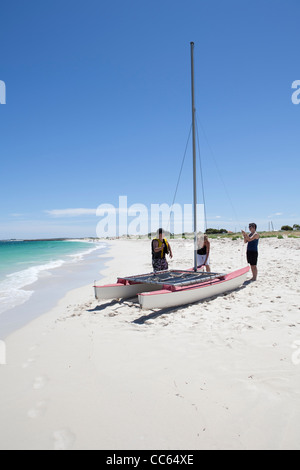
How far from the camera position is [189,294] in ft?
23.5

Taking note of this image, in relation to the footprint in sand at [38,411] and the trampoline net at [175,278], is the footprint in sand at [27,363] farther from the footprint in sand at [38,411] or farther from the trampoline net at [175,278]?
the trampoline net at [175,278]

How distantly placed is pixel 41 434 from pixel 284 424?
102 inches

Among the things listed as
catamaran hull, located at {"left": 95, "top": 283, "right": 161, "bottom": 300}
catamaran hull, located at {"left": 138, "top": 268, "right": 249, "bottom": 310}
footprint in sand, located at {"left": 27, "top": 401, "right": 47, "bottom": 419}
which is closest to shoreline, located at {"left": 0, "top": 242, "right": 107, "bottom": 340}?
catamaran hull, located at {"left": 95, "top": 283, "right": 161, "bottom": 300}

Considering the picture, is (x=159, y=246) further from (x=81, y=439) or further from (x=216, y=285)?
(x=81, y=439)

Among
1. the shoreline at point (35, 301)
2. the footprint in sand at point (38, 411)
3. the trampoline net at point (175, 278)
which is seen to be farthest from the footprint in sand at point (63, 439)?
the trampoline net at point (175, 278)

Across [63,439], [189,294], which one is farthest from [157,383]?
[189,294]

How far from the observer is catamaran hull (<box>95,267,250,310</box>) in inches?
252

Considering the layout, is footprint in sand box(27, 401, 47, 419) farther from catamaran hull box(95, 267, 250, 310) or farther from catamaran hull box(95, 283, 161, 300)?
catamaran hull box(95, 283, 161, 300)

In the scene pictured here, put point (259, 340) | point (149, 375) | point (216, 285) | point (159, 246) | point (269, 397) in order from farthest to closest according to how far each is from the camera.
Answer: point (159, 246), point (216, 285), point (259, 340), point (149, 375), point (269, 397)

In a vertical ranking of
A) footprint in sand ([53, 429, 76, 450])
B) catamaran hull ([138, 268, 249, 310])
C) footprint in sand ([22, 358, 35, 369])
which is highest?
catamaran hull ([138, 268, 249, 310])

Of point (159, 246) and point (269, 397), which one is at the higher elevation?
point (159, 246)
